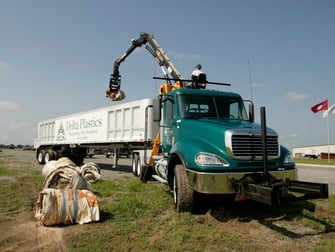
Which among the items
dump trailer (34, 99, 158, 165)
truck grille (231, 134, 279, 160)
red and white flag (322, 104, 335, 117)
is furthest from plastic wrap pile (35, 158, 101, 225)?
red and white flag (322, 104, 335, 117)

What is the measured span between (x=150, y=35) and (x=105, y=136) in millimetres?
5870

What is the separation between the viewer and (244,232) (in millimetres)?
5254

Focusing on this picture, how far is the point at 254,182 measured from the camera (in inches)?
226

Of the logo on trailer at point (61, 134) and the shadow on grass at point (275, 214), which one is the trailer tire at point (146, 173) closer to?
the shadow on grass at point (275, 214)

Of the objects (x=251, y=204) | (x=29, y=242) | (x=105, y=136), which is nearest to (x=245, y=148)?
(x=251, y=204)

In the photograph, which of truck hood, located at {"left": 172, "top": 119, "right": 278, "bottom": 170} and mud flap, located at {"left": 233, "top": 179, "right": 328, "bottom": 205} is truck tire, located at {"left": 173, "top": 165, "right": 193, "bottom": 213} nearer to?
truck hood, located at {"left": 172, "top": 119, "right": 278, "bottom": 170}

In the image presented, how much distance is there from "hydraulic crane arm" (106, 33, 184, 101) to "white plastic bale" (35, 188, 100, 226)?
34.3 feet

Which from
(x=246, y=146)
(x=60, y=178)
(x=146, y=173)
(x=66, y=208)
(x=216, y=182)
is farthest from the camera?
(x=146, y=173)

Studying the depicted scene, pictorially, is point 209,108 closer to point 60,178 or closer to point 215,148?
point 215,148

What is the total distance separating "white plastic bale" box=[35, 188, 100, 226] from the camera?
5460 mm

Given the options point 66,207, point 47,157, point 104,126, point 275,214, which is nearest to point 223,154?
point 275,214

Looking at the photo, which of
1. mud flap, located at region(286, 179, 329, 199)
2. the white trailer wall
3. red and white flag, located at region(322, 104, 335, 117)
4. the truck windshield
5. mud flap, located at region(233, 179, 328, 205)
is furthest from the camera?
red and white flag, located at region(322, 104, 335, 117)

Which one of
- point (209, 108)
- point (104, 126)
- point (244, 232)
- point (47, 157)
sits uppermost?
point (104, 126)

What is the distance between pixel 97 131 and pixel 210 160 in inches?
455
